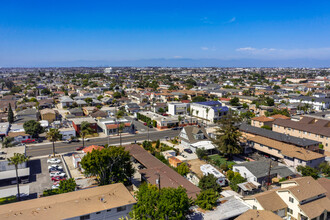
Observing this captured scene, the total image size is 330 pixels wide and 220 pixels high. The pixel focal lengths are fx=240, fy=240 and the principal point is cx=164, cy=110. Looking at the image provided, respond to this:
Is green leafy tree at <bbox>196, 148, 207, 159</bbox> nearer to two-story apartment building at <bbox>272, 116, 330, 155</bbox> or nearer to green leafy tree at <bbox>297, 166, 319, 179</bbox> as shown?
green leafy tree at <bbox>297, 166, 319, 179</bbox>

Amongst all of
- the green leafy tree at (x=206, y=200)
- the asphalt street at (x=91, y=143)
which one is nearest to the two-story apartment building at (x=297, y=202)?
the green leafy tree at (x=206, y=200)

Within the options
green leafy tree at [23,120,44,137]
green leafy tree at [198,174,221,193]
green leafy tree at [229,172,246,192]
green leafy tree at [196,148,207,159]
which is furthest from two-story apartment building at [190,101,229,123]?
green leafy tree at [198,174,221,193]

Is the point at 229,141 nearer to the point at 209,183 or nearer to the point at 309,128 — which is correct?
the point at 209,183

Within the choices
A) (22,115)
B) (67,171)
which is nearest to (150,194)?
(67,171)

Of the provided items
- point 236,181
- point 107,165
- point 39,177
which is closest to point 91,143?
point 39,177

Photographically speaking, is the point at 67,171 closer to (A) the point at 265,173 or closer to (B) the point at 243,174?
(B) the point at 243,174

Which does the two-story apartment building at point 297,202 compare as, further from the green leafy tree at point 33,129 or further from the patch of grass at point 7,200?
the green leafy tree at point 33,129
